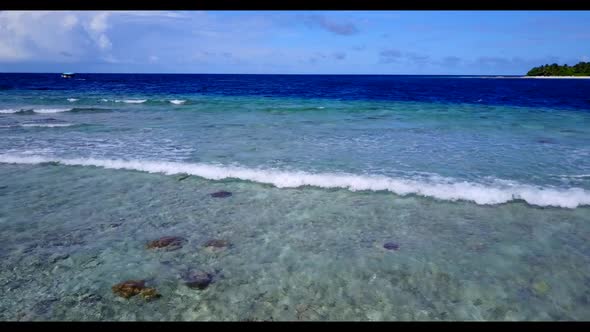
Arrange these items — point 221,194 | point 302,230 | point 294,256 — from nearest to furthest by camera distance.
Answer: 1. point 294,256
2. point 302,230
3. point 221,194

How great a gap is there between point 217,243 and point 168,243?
72cm

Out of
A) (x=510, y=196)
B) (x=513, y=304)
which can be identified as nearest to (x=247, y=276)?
(x=513, y=304)

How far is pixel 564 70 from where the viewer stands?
132750 millimetres

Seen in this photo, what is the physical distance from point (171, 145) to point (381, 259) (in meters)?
9.51

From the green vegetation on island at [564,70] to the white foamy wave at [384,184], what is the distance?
149541 millimetres

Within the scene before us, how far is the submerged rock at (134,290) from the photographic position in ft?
14.3

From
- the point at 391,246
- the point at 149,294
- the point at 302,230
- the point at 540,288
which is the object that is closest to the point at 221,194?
the point at 302,230

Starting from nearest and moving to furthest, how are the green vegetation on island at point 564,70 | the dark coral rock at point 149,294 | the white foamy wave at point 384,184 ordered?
the dark coral rock at point 149,294
the white foamy wave at point 384,184
the green vegetation on island at point 564,70

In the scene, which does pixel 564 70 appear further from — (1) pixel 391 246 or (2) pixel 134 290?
(2) pixel 134 290

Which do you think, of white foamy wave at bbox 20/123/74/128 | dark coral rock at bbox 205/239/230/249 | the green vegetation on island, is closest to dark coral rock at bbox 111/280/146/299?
dark coral rock at bbox 205/239/230/249

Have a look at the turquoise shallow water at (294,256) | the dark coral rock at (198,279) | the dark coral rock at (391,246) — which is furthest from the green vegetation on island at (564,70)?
the dark coral rock at (198,279)

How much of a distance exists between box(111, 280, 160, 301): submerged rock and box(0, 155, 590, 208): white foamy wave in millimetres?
4156

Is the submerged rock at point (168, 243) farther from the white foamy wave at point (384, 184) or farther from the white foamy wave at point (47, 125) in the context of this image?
the white foamy wave at point (47, 125)

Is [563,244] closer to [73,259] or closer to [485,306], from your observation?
[485,306]
